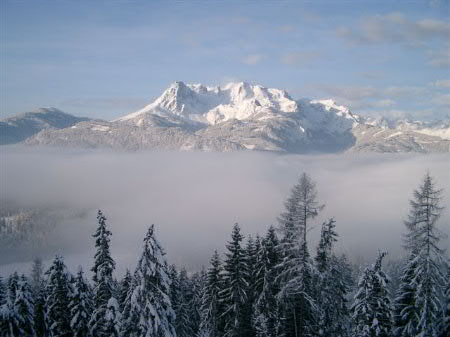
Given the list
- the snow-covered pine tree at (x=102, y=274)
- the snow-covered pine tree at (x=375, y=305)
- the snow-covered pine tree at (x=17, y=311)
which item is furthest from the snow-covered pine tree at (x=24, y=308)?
the snow-covered pine tree at (x=375, y=305)

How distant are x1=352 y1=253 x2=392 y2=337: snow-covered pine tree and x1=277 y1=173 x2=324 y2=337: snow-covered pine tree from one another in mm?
3769

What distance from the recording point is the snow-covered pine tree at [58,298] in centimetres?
3297

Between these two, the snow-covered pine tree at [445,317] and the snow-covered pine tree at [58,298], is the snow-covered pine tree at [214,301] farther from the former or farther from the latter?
the snow-covered pine tree at [445,317]

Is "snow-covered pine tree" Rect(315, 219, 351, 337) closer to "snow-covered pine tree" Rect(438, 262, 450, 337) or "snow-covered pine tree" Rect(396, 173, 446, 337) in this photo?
"snow-covered pine tree" Rect(396, 173, 446, 337)

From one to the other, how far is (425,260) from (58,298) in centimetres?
2660

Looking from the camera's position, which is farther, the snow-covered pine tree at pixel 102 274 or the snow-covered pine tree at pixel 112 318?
the snow-covered pine tree at pixel 102 274

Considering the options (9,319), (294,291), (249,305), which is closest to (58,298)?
(9,319)

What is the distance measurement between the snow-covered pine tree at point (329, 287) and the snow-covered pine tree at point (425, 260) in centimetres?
521

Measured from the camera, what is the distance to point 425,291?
3388 centimetres

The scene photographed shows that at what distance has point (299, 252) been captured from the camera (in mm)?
32094

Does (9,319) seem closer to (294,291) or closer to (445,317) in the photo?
(294,291)

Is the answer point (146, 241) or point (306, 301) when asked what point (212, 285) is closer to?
point (306, 301)

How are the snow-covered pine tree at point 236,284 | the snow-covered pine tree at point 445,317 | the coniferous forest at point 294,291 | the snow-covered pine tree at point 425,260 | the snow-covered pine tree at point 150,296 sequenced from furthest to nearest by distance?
the snow-covered pine tree at point 236,284, the snow-covered pine tree at point 445,317, the snow-covered pine tree at point 425,260, the coniferous forest at point 294,291, the snow-covered pine tree at point 150,296

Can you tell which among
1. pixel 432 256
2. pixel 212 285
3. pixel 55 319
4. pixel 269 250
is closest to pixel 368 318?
pixel 432 256
